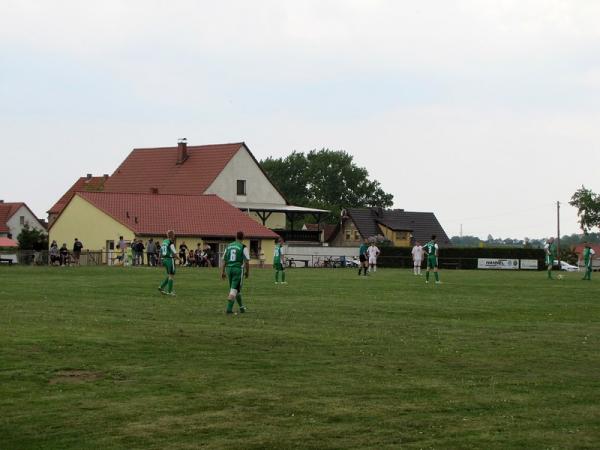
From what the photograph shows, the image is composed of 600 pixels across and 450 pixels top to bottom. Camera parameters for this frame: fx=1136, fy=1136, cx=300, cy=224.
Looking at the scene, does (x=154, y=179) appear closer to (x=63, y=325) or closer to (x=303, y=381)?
(x=63, y=325)

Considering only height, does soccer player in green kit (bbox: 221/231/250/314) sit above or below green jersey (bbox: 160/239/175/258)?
below

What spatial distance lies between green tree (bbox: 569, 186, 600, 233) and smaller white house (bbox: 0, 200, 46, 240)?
77.8m

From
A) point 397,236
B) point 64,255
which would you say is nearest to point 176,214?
Answer: point 64,255

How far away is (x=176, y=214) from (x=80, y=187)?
55.3m

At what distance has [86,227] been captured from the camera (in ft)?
263

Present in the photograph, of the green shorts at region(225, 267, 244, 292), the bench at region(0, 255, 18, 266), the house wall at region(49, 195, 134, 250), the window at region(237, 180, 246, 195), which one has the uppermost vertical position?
the window at region(237, 180, 246, 195)

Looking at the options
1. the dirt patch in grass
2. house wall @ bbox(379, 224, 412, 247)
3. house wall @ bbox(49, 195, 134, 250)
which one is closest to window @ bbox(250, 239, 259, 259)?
house wall @ bbox(49, 195, 134, 250)

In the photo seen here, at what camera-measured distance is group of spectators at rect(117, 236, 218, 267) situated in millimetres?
66562

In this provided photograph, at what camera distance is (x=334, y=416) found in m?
12.4

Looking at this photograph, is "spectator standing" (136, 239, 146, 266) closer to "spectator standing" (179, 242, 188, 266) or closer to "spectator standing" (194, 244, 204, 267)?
"spectator standing" (179, 242, 188, 266)

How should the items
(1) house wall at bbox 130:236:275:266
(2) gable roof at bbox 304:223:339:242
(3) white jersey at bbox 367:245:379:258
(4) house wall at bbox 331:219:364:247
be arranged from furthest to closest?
1. (2) gable roof at bbox 304:223:339:242
2. (4) house wall at bbox 331:219:364:247
3. (1) house wall at bbox 130:236:275:266
4. (3) white jersey at bbox 367:245:379:258

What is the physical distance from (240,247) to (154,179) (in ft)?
256

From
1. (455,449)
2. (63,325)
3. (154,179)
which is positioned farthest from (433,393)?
(154,179)

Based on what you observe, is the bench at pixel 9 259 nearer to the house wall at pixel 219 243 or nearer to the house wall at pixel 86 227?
the house wall at pixel 86 227
